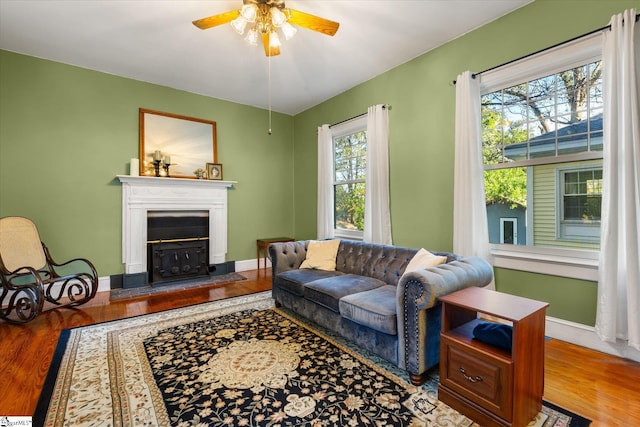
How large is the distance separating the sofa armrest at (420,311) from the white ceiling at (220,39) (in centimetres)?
250

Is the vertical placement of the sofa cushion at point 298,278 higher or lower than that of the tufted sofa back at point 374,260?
lower

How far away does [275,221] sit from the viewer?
19.0 ft

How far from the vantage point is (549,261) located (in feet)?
8.68

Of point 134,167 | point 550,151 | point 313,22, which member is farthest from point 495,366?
point 134,167

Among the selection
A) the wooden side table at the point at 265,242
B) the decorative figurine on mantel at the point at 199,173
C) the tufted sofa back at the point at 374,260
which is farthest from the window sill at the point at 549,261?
the decorative figurine on mantel at the point at 199,173

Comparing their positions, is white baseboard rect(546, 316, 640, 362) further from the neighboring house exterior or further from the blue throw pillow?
the blue throw pillow

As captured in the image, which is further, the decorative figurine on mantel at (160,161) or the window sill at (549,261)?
the decorative figurine on mantel at (160,161)

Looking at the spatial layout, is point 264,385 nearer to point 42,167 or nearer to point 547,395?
point 547,395

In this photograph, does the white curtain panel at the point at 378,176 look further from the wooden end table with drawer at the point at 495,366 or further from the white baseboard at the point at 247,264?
the white baseboard at the point at 247,264

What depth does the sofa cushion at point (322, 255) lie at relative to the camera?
11.1 feet

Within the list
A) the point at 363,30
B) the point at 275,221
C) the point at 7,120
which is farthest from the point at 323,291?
the point at 7,120

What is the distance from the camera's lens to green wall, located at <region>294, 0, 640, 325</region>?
2514 mm

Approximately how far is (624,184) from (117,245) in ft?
18.4

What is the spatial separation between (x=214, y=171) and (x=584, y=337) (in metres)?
5.05
